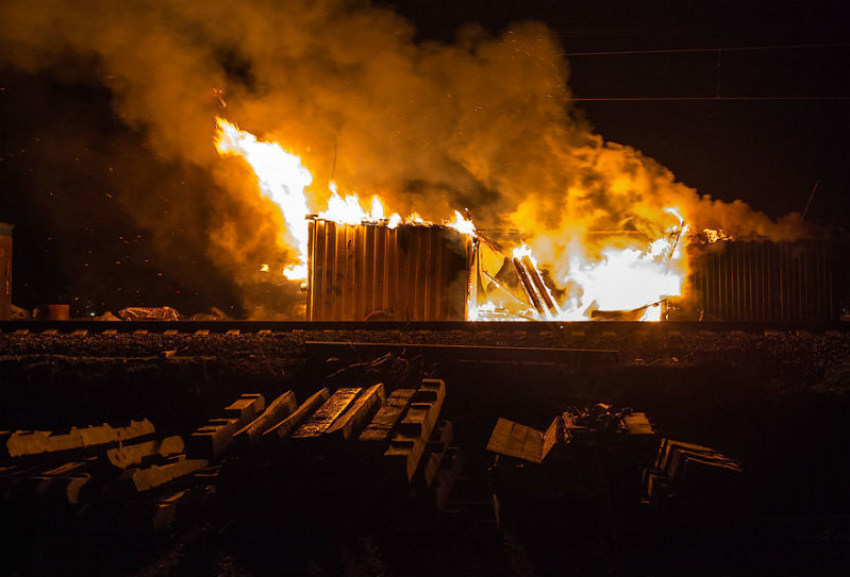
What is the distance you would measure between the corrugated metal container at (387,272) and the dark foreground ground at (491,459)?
8.54ft

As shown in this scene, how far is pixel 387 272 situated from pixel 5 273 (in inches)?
528

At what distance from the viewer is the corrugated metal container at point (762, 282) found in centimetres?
1060

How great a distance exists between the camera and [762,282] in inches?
423

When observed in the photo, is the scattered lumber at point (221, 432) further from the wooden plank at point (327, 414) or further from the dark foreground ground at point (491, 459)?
the wooden plank at point (327, 414)

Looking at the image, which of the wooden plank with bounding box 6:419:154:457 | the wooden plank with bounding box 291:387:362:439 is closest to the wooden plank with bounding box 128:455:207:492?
the wooden plank with bounding box 6:419:154:457

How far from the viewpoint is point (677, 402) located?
237 inches

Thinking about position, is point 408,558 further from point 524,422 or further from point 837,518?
point 837,518

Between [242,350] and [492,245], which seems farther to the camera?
[492,245]

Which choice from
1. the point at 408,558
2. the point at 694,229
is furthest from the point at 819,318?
the point at 408,558

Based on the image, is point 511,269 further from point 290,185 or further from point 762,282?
point 762,282

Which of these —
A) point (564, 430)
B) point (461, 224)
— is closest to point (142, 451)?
point (564, 430)

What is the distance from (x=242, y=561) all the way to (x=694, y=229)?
938 centimetres

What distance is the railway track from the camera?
23.4 feet

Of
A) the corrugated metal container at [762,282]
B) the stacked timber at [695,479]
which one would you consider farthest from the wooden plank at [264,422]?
the corrugated metal container at [762,282]
